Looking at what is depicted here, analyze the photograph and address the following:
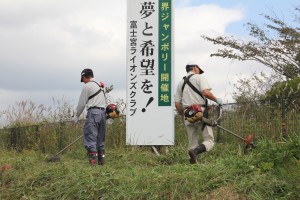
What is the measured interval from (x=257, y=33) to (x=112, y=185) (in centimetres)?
1217

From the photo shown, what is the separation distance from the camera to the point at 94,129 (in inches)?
371

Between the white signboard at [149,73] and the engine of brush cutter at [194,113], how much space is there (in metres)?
2.65

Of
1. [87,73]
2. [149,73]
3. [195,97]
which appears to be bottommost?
[195,97]

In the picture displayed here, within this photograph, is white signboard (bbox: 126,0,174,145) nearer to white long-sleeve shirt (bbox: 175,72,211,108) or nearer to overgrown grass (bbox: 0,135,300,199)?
white long-sleeve shirt (bbox: 175,72,211,108)

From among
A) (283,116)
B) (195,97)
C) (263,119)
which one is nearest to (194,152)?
(195,97)

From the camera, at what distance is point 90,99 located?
31.3 feet

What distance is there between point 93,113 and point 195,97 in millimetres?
1902

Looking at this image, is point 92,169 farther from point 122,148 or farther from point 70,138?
point 70,138

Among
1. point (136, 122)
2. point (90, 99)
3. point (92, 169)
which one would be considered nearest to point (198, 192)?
point (92, 169)

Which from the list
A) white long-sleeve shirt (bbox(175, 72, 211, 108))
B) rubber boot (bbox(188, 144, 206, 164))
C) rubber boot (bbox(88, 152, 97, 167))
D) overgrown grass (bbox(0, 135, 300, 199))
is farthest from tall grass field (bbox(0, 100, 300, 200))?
white long-sleeve shirt (bbox(175, 72, 211, 108))

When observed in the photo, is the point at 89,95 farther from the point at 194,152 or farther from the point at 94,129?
the point at 194,152

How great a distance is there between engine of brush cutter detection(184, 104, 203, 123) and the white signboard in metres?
2.65

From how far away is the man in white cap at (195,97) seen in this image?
8602 millimetres

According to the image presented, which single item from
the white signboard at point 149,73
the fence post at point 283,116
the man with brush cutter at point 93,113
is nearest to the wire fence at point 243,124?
the fence post at point 283,116
